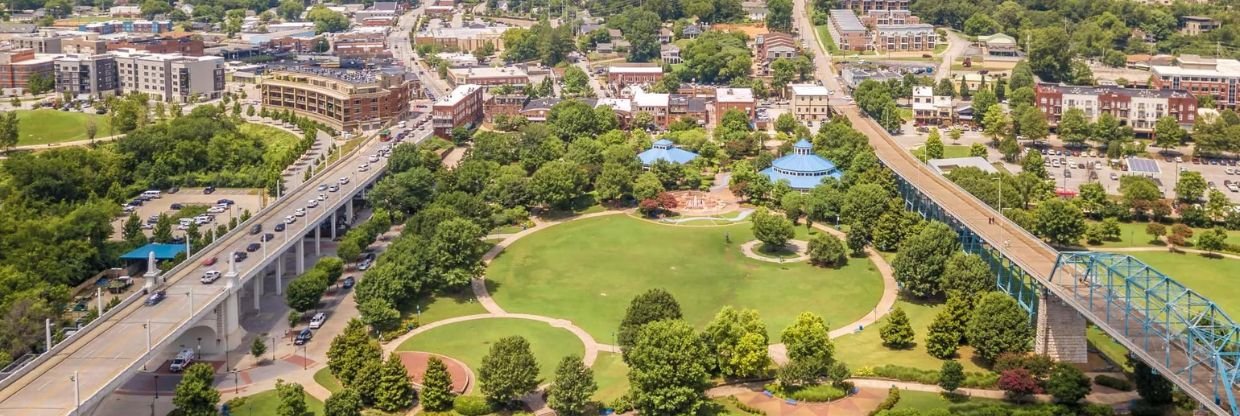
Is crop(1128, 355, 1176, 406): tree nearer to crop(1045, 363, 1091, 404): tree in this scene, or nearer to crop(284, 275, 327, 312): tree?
crop(1045, 363, 1091, 404): tree

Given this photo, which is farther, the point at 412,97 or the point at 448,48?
the point at 448,48

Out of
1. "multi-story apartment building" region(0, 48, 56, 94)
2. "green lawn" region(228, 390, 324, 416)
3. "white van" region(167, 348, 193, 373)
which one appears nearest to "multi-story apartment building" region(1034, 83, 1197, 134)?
"green lawn" region(228, 390, 324, 416)

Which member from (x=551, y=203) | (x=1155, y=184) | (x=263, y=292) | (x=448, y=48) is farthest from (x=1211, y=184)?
(x=448, y=48)

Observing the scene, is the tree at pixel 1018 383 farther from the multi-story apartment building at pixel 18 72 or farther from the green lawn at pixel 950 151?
the multi-story apartment building at pixel 18 72

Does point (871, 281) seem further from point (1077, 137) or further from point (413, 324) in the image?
point (1077, 137)

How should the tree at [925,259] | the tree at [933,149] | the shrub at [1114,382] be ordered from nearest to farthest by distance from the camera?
the shrub at [1114,382] → the tree at [925,259] → the tree at [933,149]

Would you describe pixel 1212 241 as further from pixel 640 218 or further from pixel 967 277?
pixel 640 218

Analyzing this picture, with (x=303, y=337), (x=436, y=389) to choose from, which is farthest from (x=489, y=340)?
(x=436, y=389)

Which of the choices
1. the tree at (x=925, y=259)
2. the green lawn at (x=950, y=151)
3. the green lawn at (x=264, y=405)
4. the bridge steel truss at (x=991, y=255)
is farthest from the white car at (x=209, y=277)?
the green lawn at (x=950, y=151)
